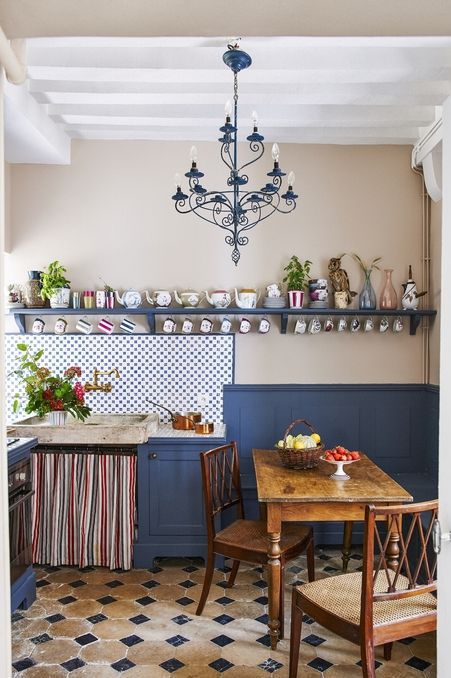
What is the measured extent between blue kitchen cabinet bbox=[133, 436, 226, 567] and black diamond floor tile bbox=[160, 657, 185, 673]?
46.9 inches

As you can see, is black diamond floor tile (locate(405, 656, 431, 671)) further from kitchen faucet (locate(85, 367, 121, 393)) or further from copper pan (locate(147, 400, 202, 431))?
kitchen faucet (locate(85, 367, 121, 393))

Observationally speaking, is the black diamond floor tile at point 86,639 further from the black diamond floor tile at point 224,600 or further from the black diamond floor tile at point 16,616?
the black diamond floor tile at point 224,600

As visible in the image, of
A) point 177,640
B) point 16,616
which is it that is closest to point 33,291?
point 16,616

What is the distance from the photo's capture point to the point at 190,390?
472 cm

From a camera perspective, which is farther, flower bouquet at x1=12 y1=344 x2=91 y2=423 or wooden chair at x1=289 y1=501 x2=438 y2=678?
flower bouquet at x1=12 y1=344 x2=91 y2=423

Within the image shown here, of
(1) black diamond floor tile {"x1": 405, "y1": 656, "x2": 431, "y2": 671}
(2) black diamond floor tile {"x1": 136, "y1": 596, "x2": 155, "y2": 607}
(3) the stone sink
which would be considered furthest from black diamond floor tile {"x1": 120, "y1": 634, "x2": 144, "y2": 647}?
(1) black diamond floor tile {"x1": 405, "y1": 656, "x2": 431, "y2": 671}

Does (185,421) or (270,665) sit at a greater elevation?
(185,421)

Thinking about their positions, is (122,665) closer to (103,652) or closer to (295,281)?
(103,652)

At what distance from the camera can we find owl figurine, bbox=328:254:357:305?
4668mm

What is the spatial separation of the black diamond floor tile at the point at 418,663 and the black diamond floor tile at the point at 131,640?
4.52 feet

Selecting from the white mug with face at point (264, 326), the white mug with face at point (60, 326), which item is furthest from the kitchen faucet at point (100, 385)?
the white mug with face at point (264, 326)

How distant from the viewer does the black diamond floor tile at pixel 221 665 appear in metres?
2.90

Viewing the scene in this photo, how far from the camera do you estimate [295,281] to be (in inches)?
181

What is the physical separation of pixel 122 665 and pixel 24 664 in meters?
0.49
